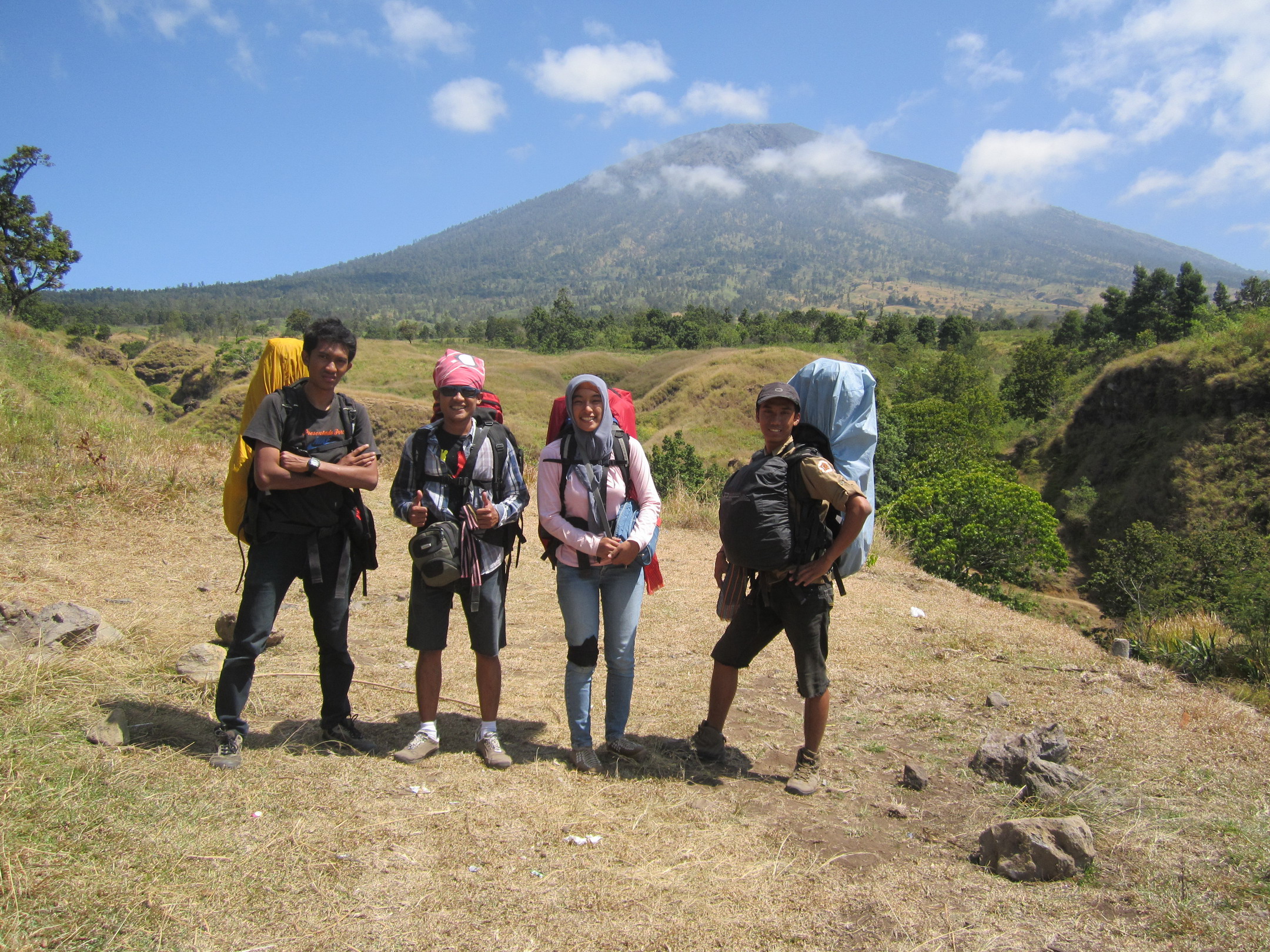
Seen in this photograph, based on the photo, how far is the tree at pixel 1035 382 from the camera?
42688mm

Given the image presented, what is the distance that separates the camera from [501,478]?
3.09 m

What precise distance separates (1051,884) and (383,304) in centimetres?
18074

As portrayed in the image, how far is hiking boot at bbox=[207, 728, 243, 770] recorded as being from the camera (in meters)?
2.80

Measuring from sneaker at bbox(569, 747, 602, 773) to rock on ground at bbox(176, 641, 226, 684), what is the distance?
6.19ft

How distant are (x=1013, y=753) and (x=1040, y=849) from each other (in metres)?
0.96

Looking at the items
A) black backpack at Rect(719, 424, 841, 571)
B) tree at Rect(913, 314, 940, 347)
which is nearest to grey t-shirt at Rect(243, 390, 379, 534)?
black backpack at Rect(719, 424, 841, 571)

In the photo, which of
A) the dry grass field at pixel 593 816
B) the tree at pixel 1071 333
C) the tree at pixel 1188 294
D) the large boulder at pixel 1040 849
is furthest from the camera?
the tree at pixel 1071 333

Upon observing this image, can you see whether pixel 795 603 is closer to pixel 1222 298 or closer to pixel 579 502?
pixel 579 502

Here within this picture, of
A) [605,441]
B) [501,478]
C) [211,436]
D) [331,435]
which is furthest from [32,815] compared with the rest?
[211,436]

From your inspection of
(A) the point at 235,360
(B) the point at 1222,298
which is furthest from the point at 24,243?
(B) the point at 1222,298

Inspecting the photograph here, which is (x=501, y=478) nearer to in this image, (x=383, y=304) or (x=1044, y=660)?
(x=1044, y=660)

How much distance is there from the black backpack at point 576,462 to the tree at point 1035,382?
44812mm

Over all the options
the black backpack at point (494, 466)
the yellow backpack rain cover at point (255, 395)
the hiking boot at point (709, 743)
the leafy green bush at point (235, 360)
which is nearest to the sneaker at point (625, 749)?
the hiking boot at point (709, 743)

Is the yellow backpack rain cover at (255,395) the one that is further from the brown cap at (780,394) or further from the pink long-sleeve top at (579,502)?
the brown cap at (780,394)
